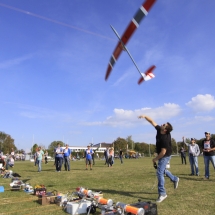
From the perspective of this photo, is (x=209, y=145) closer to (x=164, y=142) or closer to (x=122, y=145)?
(x=164, y=142)

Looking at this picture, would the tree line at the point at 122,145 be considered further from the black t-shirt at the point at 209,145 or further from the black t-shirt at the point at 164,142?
the black t-shirt at the point at 164,142

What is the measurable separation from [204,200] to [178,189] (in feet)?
4.84

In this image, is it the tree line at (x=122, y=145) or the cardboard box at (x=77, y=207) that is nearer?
the cardboard box at (x=77, y=207)

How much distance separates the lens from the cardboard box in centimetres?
486

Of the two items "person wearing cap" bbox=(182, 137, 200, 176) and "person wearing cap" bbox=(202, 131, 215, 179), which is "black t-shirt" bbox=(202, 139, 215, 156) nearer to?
"person wearing cap" bbox=(202, 131, 215, 179)

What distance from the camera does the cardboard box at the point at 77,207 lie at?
4.86 metres

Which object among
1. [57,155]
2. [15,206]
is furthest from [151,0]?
[57,155]

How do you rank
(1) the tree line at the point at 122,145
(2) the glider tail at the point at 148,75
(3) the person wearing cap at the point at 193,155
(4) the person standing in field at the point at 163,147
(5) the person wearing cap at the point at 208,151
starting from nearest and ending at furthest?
(4) the person standing in field at the point at 163,147 → (5) the person wearing cap at the point at 208,151 → (2) the glider tail at the point at 148,75 → (3) the person wearing cap at the point at 193,155 → (1) the tree line at the point at 122,145

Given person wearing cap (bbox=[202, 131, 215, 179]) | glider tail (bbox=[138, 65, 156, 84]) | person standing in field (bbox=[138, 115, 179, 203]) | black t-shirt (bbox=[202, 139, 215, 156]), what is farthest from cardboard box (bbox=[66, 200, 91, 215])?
glider tail (bbox=[138, 65, 156, 84])

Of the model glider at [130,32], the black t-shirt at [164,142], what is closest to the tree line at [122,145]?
the model glider at [130,32]

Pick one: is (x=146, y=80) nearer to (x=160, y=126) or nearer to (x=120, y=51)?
(x=120, y=51)

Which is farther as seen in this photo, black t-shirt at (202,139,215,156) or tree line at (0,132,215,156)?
tree line at (0,132,215,156)

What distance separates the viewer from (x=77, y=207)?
491 cm

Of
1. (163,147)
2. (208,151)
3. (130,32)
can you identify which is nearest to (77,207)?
(163,147)
